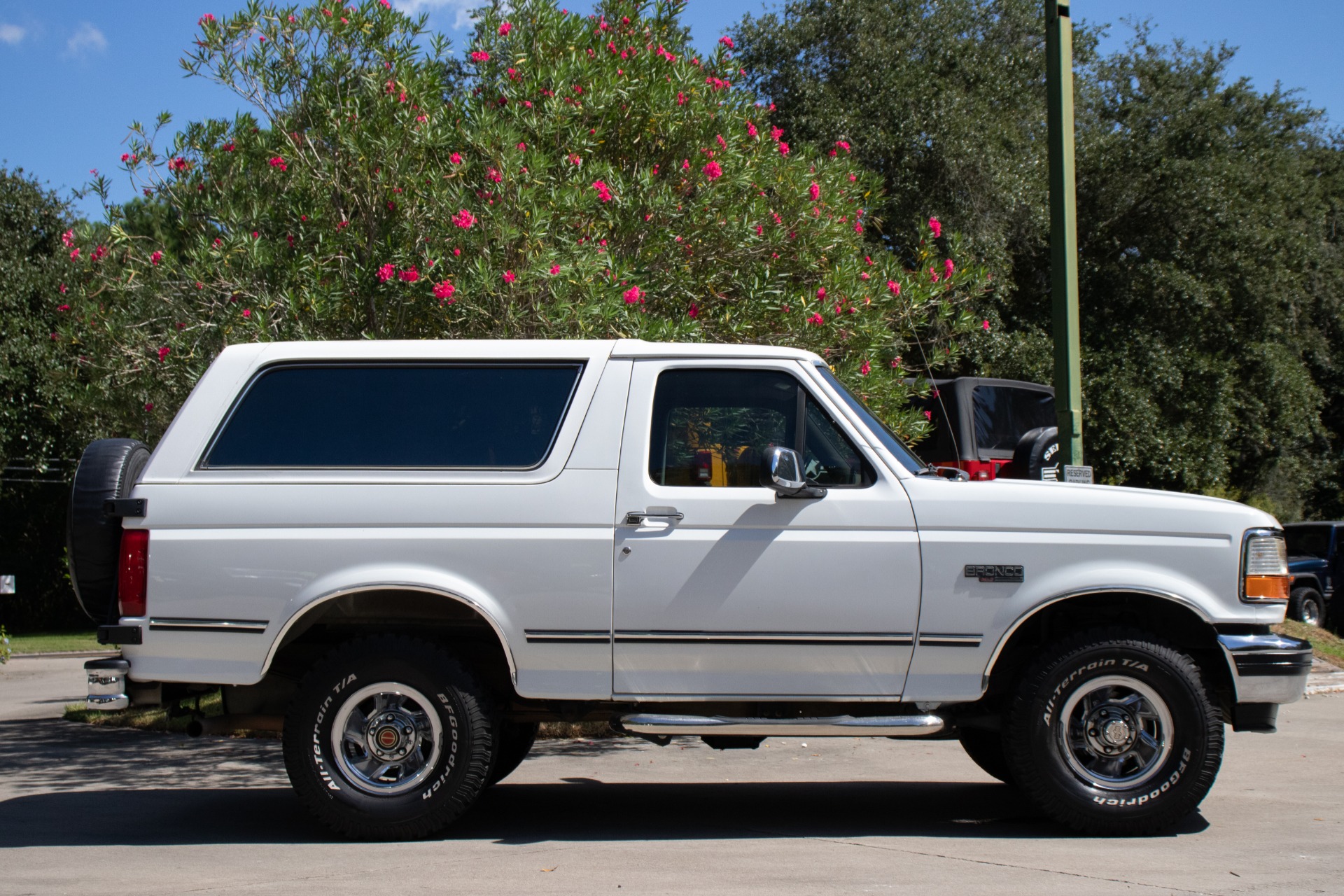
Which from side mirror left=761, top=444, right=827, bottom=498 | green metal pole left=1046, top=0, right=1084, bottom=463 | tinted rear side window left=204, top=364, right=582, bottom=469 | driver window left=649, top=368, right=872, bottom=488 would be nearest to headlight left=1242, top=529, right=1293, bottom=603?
driver window left=649, top=368, right=872, bottom=488

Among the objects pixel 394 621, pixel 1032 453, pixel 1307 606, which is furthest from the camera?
pixel 1307 606

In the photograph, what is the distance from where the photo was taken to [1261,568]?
5.39 m

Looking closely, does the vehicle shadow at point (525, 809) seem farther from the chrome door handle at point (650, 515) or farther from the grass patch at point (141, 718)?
the chrome door handle at point (650, 515)

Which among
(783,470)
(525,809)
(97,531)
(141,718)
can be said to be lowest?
(141,718)

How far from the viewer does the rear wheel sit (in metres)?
20.2

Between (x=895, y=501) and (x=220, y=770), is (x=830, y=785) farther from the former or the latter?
(x=220, y=770)

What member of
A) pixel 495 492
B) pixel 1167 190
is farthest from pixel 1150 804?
pixel 1167 190

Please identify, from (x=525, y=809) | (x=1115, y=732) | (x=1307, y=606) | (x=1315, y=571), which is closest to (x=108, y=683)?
(x=525, y=809)

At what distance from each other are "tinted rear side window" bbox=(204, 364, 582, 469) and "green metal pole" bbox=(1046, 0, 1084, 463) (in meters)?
3.83

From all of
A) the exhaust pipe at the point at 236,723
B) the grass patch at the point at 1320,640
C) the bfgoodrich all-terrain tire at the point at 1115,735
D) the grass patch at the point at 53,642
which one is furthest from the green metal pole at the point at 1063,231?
the grass patch at the point at 53,642

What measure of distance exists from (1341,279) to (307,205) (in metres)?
22.9

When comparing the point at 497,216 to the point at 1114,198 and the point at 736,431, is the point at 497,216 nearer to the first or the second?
the point at 736,431

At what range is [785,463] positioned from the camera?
→ 17.2 ft

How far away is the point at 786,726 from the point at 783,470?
43.2 inches
